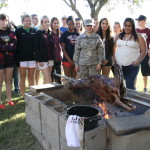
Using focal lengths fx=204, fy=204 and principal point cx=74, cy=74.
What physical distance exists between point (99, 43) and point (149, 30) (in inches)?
92.7

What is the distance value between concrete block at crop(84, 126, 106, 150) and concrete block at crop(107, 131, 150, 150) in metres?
0.09

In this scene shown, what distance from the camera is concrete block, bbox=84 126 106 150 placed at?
7.31ft

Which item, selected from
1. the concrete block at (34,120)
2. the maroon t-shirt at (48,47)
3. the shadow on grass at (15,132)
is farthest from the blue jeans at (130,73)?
the shadow on grass at (15,132)

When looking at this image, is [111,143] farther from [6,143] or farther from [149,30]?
[149,30]

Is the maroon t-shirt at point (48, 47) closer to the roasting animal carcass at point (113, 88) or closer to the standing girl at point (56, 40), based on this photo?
the standing girl at point (56, 40)

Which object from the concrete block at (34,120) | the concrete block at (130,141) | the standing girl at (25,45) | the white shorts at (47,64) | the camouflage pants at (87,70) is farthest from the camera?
the white shorts at (47,64)

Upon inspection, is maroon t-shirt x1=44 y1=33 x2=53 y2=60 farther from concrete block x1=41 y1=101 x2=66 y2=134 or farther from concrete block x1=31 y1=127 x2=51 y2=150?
concrete block x1=41 y1=101 x2=66 y2=134

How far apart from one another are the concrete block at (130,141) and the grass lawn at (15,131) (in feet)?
4.87

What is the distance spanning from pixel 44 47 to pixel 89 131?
3328mm

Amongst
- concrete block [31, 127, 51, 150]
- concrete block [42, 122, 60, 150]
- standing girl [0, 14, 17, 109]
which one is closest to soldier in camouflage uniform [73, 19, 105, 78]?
standing girl [0, 14, 17, 109]

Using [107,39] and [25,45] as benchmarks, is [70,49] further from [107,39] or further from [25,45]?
[25,45]

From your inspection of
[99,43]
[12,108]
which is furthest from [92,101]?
[12,108]

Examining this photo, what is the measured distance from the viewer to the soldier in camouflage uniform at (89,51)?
176 inches

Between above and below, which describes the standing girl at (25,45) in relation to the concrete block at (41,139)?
above
